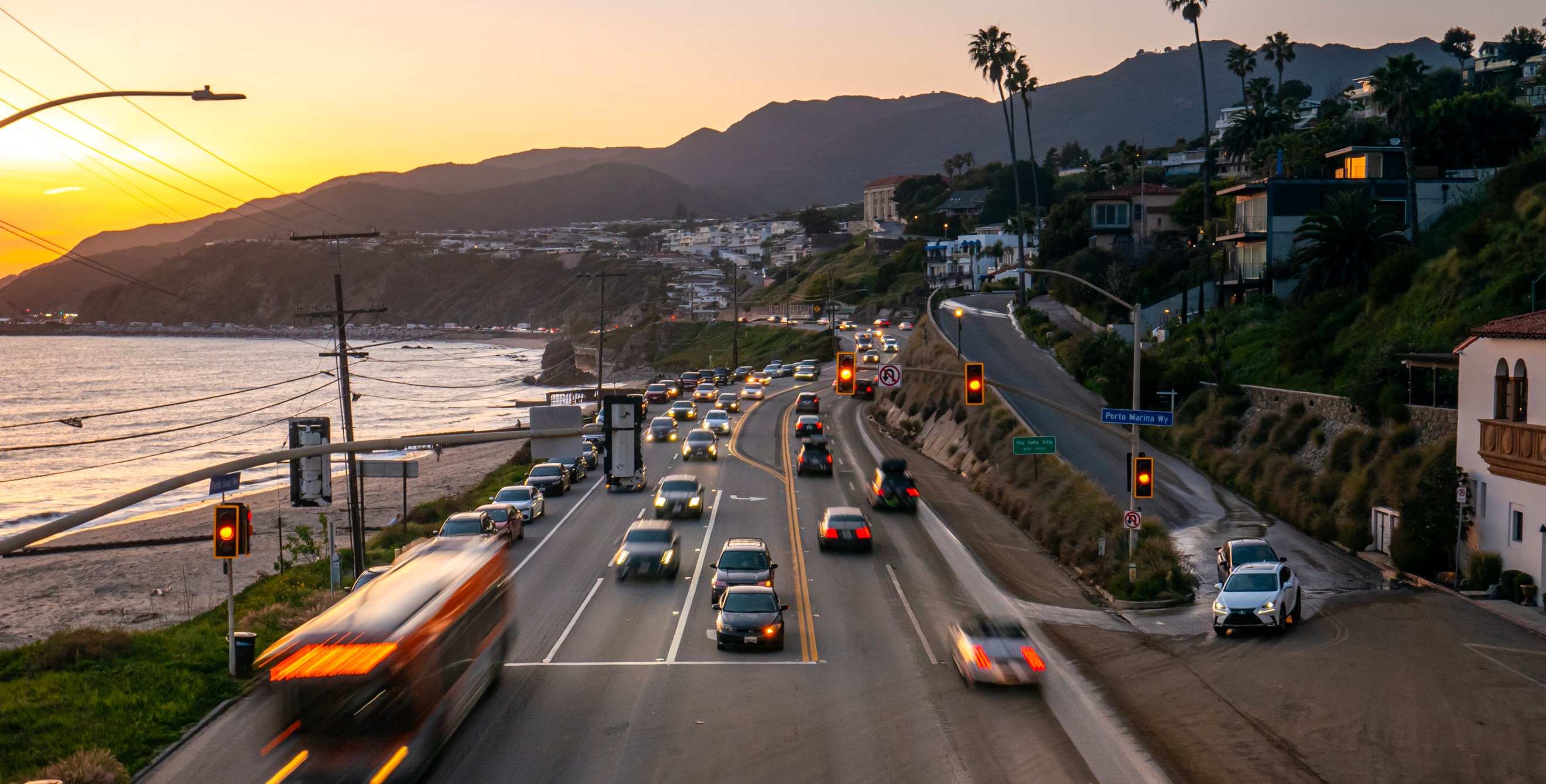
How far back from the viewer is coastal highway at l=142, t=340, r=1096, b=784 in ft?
56.0

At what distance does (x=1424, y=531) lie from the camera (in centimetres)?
3272

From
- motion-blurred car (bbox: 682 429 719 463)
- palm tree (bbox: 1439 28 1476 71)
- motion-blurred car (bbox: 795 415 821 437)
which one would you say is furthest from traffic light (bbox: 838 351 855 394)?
palm tree (bbox: 1439 28 1476 71)

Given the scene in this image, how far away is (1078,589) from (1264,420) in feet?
67.4

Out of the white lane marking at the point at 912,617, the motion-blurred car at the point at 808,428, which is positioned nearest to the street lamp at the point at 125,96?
the white lane marking at the point at 912,617

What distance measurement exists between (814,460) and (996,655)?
1290 inches

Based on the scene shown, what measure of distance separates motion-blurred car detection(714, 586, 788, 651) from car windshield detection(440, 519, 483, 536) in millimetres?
12996

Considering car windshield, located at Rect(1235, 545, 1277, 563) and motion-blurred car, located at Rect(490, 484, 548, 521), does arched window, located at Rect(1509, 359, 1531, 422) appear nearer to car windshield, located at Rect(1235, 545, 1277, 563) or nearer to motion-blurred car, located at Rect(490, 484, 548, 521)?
car windshield, located at Rect(1235, 545, 1277, 563)

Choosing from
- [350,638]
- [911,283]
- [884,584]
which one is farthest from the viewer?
[911,283]

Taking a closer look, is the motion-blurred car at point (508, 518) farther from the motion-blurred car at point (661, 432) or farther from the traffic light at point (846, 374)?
the motion-blurred car at point (661, 432)

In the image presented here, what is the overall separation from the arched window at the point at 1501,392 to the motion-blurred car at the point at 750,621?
2136 centimetres

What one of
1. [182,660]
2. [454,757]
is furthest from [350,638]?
[182,660]

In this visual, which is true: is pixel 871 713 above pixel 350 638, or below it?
below

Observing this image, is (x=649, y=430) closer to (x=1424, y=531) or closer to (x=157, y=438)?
(x=1424, y=531)

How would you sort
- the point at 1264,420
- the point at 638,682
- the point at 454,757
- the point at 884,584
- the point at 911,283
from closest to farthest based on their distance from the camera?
the point at 454,757
the point at 638,682
the point at 884,584
the point at 1264,420
the point at 911,283
